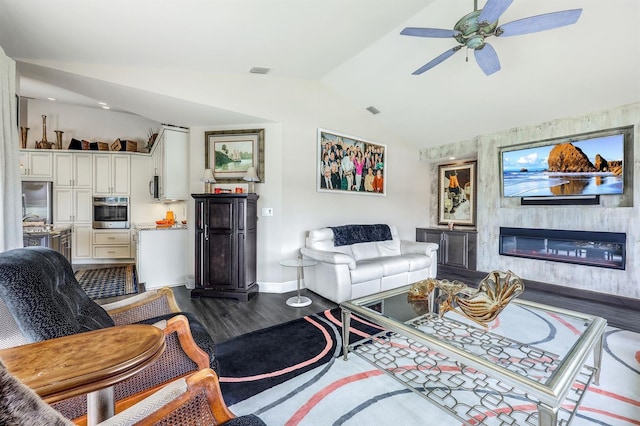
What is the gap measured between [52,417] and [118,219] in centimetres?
658

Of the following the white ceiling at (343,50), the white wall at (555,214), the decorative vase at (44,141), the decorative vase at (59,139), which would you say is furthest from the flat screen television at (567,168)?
the decorative vase at (44,141)

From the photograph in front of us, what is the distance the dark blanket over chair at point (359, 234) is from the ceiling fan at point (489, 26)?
244 centimetres

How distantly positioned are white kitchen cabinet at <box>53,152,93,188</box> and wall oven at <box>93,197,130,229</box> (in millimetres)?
448

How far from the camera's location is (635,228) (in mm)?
3340

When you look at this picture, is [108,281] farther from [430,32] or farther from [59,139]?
[430,32]

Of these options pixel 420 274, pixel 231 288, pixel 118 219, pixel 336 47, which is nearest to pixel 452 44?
pixel 336 47

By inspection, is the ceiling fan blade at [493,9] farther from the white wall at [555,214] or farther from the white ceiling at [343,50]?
the white wall at [555,214]

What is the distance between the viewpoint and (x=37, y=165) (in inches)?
212

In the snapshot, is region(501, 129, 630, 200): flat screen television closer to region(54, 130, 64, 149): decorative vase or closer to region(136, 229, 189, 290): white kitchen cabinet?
region(136, 229, 189, 290): white kitchen cabinet

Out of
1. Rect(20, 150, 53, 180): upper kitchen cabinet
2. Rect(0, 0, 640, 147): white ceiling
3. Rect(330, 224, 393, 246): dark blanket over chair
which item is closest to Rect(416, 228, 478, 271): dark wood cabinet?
Rect(330, 224, 393, 246): dark blanket over chair

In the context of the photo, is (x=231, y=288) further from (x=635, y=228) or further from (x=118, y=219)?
(x=635, y=228)

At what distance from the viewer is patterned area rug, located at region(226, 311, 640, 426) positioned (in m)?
1.49

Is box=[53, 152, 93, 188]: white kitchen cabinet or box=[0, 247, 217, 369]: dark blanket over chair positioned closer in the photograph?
box=[0, 247, 217, 369]: dark blanket over chair

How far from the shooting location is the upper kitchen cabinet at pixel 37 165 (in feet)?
17.5
